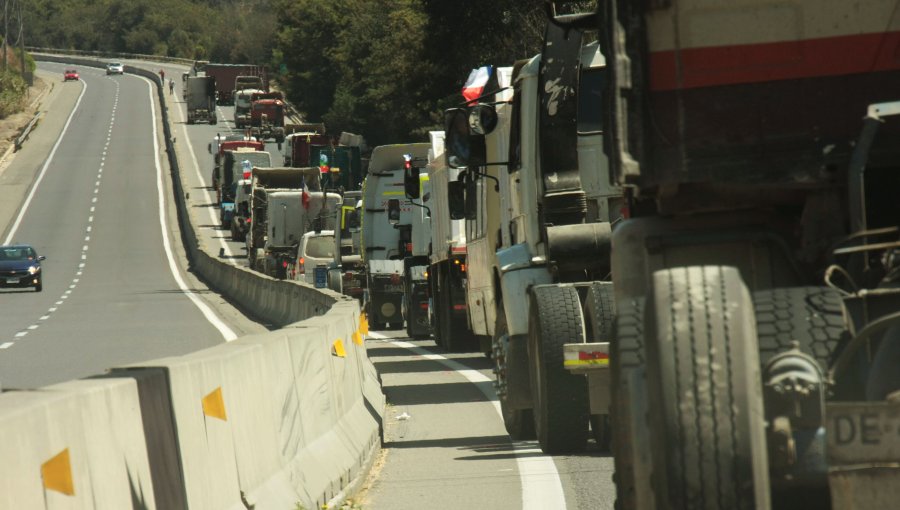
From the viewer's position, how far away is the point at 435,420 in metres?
14.3

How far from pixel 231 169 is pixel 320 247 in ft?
140

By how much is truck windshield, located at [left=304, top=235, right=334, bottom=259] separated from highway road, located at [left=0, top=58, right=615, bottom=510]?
2310 mm

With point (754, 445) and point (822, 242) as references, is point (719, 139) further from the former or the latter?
point (754, 445)

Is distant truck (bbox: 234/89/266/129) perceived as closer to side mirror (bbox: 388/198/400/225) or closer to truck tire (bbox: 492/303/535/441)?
side mirror (bbox: 388/198/400/225)

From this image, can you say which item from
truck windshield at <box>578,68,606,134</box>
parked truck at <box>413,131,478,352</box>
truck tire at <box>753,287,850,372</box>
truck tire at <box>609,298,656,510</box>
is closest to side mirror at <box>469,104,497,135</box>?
truck windshield at <box>578,68,606,134</box>

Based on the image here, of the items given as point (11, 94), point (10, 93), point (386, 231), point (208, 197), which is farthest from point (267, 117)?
point (386, 231)

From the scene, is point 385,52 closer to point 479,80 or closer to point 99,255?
point 99,255

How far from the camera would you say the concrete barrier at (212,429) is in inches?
188

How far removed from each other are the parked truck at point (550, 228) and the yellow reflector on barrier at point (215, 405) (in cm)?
428

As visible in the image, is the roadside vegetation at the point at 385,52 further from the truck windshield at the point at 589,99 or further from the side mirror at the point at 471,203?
the truck windshield at the point at 589,99

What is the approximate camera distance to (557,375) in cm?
1088

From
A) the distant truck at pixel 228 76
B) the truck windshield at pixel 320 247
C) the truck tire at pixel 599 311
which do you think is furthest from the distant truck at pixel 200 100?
the truck tire at pixel 599 311

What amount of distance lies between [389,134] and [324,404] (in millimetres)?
92304

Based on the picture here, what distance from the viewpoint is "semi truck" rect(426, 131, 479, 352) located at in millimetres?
23016
